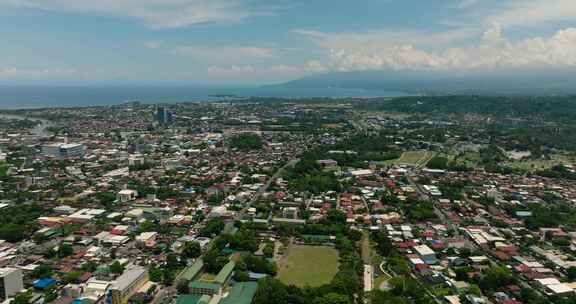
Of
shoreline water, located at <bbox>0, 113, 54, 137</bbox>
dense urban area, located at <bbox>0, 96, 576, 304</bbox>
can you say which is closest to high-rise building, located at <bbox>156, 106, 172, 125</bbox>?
dense urban area, located at <bbox>0, 96, 576, 304</bbox>

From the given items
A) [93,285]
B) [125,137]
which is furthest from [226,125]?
[93,285]

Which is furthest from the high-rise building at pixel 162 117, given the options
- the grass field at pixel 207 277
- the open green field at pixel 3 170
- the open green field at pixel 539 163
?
the grass field at pixel 207 277

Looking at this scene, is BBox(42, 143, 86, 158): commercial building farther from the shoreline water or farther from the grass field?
the grass field

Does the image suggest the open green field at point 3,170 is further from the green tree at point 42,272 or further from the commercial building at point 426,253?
the commercial building at point 426,253

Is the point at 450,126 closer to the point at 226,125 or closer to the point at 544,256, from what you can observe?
the point at 226,125

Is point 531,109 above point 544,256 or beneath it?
above

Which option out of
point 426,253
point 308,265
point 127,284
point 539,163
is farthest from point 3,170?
point 539,163
